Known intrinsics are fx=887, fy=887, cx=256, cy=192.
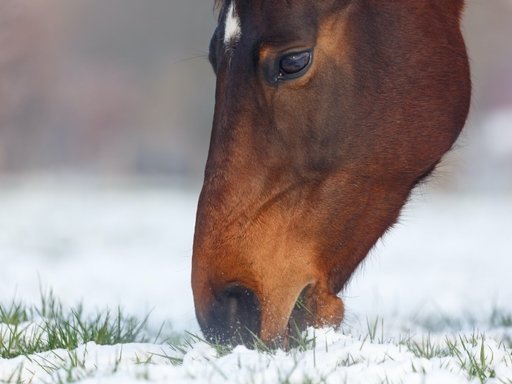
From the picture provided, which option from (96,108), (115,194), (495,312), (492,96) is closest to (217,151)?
(495,312)

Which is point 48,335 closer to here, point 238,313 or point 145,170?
point 238,313

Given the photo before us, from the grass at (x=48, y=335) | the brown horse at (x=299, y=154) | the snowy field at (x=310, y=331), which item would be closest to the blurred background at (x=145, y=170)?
the snowy field at (x=310, y=331)

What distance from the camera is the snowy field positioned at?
2660mm

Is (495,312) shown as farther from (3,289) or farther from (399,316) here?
(3,289)

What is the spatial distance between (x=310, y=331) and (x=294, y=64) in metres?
0.93

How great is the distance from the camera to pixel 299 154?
3.13 meters

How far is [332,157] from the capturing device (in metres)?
3.19

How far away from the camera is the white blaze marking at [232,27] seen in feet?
10.3

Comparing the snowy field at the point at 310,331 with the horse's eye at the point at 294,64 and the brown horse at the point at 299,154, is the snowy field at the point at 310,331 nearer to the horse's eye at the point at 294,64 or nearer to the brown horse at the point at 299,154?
the brown horse at the point at 299,154

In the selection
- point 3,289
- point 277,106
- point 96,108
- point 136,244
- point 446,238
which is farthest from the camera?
point 96,108

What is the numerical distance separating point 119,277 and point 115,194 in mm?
12725

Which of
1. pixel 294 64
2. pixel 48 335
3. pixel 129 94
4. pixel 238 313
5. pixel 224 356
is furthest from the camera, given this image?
pixel 129 94

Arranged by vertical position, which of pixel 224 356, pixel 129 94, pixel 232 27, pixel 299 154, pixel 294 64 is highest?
pixel 129 94

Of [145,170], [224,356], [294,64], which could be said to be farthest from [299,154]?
[145,170]
